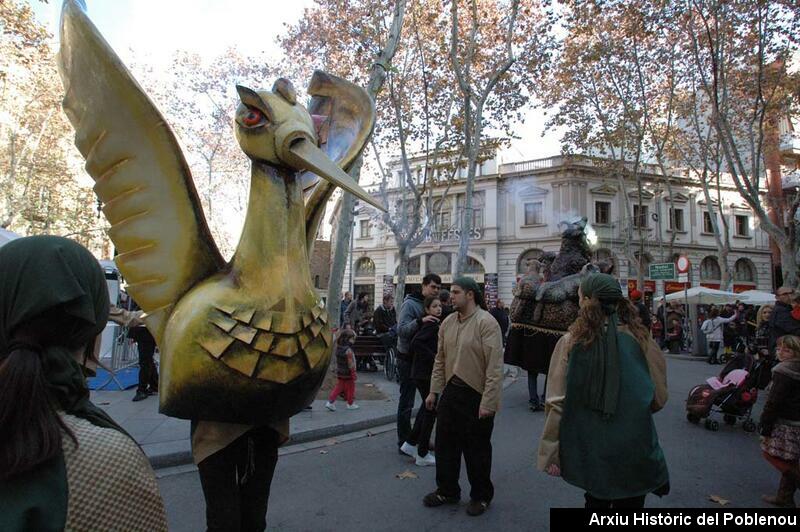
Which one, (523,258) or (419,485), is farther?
(523,258)

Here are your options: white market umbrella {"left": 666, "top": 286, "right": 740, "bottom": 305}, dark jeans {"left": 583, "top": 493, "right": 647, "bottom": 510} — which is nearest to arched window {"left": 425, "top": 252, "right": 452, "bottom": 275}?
white market umbrella {"left": 666, "top": 286, "right": 740, "bottom": 305}

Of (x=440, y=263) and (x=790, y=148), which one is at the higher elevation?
(x=790, y=148)

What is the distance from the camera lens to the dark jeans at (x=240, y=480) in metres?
1.94

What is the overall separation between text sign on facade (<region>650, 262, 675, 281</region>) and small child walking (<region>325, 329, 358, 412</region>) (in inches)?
473

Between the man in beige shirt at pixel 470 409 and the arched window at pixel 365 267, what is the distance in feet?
96.5

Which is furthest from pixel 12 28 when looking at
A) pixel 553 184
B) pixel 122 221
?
pixel 553 184

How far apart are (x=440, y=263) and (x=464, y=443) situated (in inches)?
1062

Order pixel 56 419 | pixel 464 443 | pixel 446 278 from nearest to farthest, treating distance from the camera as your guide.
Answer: pixel 56 419 < pixel 464 443 < pixel 446 278

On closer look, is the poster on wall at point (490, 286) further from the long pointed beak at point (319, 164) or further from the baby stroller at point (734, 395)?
the long pointed beak at point (319, 164)

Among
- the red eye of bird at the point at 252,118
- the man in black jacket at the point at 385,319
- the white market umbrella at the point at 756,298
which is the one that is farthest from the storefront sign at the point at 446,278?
the red eye of bird at the point at 252,118

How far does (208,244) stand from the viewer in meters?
2.01

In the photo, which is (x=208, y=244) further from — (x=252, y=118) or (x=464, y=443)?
(x=464, y=443)

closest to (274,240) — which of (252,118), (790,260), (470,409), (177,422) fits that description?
(252,118)

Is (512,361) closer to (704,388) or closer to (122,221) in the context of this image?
(704,388)
